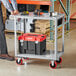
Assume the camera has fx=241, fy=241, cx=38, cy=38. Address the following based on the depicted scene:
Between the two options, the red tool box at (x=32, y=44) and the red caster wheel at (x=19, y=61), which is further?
the red caster wheel at (x=19, y=61)

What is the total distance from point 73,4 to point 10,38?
12.8 feet

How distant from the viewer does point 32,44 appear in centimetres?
533

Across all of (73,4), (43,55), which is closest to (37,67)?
(43,55)

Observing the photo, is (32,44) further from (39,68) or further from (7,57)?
(7,57)

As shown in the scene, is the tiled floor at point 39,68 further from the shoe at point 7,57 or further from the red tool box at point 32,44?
the red tool box at point 32,44

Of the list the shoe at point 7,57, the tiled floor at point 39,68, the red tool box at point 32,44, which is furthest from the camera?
the shoe at point 7,57

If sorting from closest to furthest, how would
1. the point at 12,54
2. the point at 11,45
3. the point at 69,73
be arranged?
1. the point at 69,73
2. the point at 12,54
3. the point at 11,45

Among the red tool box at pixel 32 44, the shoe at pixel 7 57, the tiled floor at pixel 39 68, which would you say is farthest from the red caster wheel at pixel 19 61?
the shoe at pixel 7 57

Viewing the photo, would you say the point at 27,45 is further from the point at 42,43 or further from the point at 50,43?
the point at 50,43

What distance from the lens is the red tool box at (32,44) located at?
5.28 meters

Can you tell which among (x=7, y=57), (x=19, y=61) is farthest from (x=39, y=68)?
(x=7, y=57)

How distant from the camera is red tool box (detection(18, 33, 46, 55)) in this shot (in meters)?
5.28

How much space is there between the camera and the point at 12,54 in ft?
20.4

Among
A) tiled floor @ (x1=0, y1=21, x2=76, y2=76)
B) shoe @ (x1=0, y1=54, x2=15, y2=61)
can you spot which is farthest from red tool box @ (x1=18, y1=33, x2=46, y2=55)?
shoe @ (x1=0, y1=54, x2=15, y2=61)
